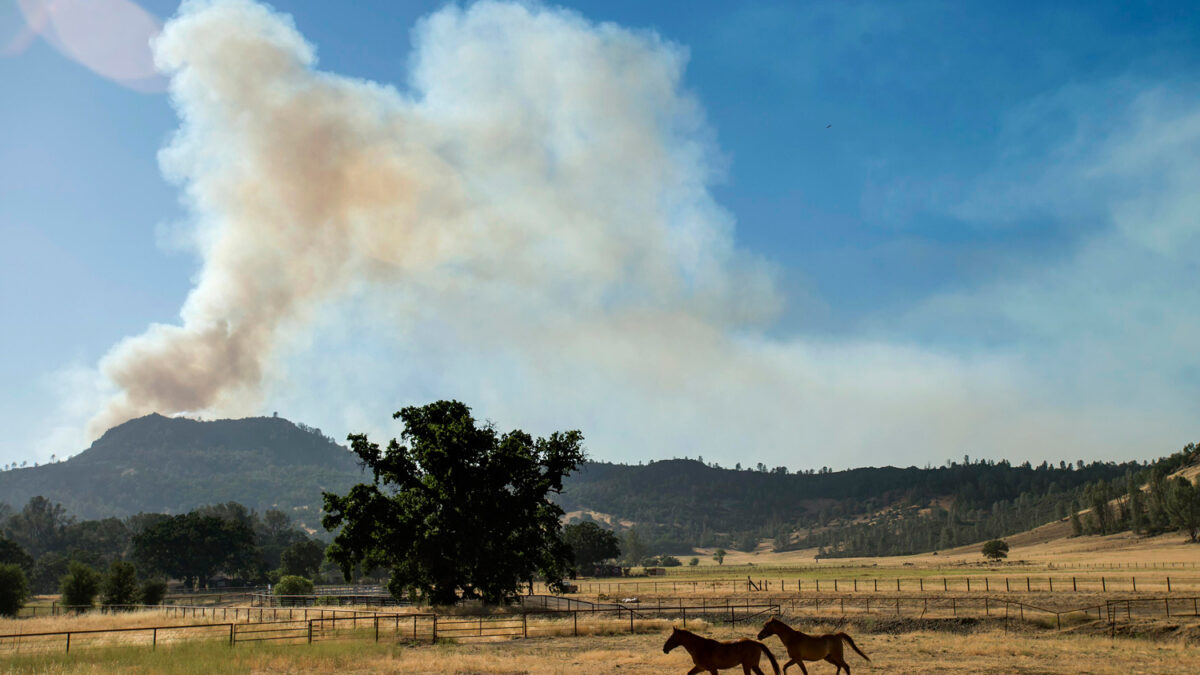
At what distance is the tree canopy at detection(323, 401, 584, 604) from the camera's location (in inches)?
2009

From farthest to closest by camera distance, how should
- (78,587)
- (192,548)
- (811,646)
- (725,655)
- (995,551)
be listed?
1. (995,551)
2. (192,548)
3. (78,587)
4. (811,646)
5. (725,655)

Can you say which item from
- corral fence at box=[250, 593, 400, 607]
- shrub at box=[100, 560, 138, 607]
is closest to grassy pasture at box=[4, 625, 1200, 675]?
corral fence at box=[250, 593, 400, 607]

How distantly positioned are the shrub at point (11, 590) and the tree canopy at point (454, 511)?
154 ft

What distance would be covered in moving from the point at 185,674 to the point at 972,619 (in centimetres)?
4181

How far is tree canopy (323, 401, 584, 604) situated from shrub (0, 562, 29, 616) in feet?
154

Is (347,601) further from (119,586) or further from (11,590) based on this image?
(11,590)

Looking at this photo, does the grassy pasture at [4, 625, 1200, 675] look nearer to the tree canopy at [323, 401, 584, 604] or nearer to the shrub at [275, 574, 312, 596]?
the tree canopy at [323, 401, 584, 604]

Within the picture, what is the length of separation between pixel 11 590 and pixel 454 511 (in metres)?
57.6

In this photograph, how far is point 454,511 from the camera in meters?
51.1

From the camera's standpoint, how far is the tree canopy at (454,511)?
5103 cm

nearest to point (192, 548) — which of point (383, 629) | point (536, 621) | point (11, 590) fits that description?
point (11, 590)

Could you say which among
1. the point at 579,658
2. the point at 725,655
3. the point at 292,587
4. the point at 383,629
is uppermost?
the point at 725,655

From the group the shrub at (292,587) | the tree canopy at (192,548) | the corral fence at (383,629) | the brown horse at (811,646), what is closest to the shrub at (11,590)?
the shrub at (292,587)

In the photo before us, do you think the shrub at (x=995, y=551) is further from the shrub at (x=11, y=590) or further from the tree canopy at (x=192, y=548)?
the shrub at (x=11, y=590)
